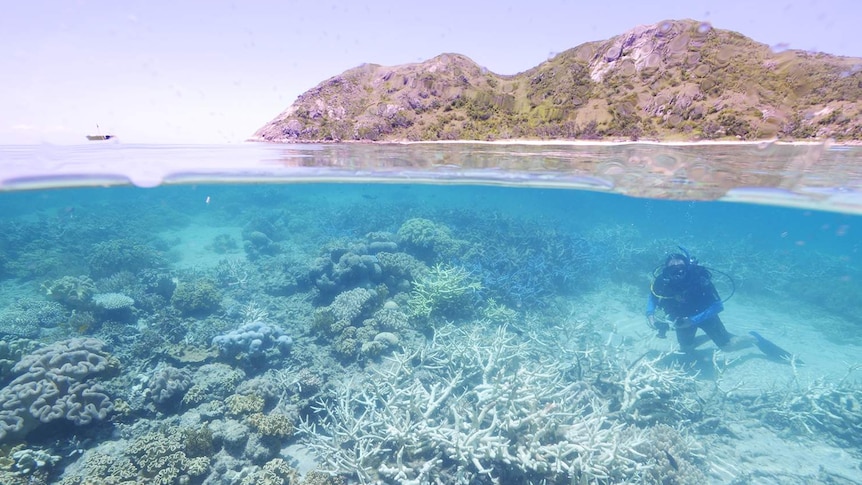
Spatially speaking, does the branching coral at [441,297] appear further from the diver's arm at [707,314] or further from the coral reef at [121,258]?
the coral reef at [121,258]

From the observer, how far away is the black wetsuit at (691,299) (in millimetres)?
9094

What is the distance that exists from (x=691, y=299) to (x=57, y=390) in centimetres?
1403

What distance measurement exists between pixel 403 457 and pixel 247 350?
4.52 m

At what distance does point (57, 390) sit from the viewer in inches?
224

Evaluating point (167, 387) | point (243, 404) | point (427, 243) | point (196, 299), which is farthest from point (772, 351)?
point (196, 299)

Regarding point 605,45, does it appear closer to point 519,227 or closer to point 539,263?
point 519,227

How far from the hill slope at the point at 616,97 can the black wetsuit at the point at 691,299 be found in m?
6.78

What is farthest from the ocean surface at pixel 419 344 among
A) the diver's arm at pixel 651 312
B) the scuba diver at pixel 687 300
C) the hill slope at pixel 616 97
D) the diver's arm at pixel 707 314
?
the hill slope at pixel 616 97

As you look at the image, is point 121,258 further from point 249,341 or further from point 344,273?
point 249,341

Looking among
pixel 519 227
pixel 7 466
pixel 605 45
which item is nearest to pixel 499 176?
pixel 519 227

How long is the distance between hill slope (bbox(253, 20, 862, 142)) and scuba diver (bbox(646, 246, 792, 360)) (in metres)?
6.70

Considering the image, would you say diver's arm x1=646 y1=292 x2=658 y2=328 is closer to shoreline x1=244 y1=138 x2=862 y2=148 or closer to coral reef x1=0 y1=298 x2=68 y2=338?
shoreline x1=244 y1=138 x2=862 y2=148

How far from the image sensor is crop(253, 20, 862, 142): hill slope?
510 inches

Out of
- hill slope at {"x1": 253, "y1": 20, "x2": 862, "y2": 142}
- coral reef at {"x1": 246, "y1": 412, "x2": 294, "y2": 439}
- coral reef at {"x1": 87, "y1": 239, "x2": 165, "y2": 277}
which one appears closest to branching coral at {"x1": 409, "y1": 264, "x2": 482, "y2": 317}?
coral reef at {"x1": 246, "y1": 412, "x2": 294, "y2": 439}
